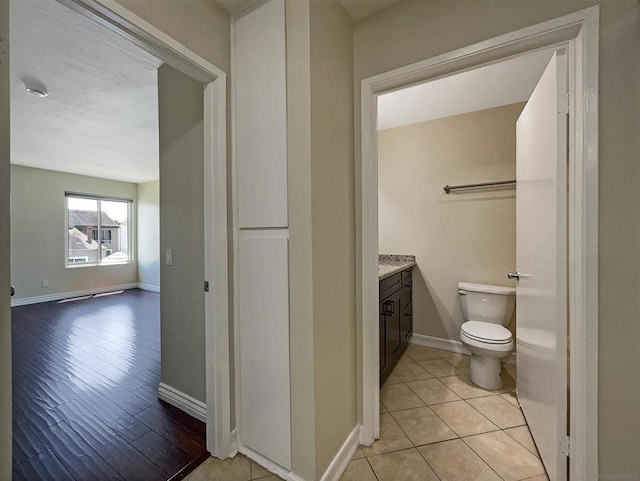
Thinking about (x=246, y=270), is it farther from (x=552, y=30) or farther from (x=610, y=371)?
(x=552, y=30)

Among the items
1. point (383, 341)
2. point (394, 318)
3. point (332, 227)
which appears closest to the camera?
point (332, 227)

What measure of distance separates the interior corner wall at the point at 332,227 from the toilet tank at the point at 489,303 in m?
1.54

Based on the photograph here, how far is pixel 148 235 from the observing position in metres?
6.13

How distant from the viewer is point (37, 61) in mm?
1949

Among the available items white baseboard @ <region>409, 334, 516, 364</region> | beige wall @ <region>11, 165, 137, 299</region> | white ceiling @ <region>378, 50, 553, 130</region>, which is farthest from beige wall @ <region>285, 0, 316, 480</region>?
beige wall @ <region>11, 165, 137, 299</region>

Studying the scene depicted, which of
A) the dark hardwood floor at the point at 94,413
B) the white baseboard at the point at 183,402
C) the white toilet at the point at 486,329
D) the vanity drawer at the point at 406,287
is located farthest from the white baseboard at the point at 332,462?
the vanity drawer at the point at 406,287

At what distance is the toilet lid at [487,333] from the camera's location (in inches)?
76.6

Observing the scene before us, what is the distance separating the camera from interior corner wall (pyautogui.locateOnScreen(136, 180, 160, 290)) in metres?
5.99

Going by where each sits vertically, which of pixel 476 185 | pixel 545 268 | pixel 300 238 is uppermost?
pixel 476 185

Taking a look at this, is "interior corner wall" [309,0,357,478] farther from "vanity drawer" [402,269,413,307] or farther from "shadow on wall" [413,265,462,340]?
"shadow on wall" [413,265,462,340]

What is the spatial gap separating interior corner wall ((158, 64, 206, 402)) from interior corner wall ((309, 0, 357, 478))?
858 millimetres

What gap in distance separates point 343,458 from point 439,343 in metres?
1.85

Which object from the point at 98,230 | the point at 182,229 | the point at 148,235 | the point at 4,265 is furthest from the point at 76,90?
the point at 98,230

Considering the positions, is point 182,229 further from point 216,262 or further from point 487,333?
point 487,333
